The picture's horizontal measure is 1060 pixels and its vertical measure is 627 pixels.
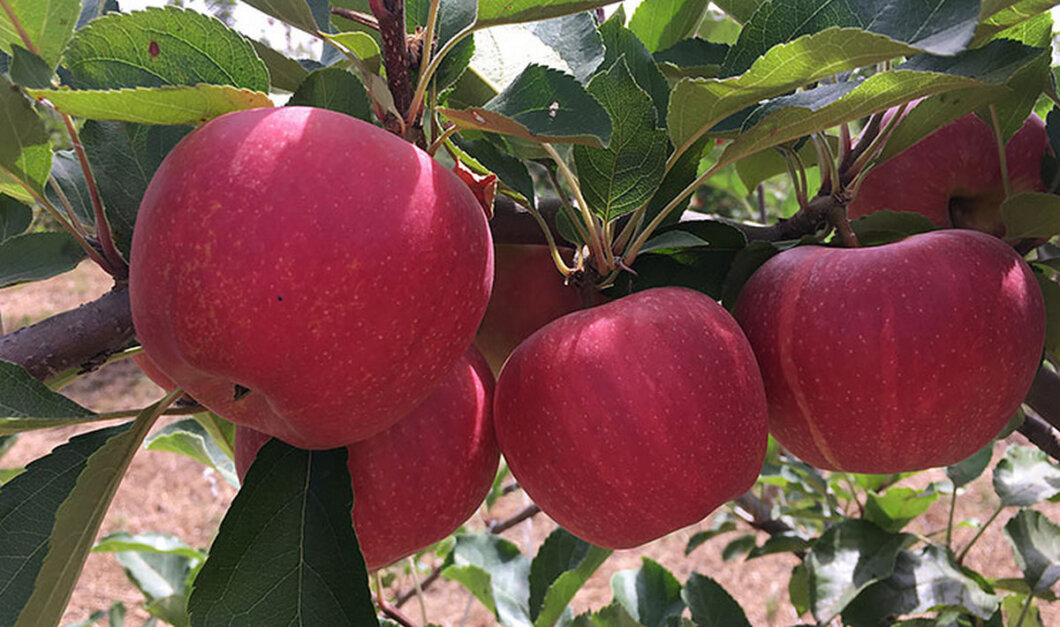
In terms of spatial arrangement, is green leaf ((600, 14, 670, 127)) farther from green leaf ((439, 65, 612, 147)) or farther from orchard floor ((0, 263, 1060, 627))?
orchard floor ((0, 263, 1060, 627))

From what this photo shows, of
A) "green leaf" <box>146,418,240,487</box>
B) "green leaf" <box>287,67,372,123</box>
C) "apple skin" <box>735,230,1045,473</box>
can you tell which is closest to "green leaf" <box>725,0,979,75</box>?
"apple skin" <box>735,230,1045,473</box>

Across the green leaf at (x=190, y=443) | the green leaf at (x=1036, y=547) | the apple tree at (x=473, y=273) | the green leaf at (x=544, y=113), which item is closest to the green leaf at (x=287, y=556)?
the apple tree at (x=473, y=273)

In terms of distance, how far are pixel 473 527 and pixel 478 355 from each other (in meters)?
1.97

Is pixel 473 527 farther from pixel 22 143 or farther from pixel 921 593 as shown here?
pixel 22 143

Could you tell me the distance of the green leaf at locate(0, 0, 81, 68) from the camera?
483 mm

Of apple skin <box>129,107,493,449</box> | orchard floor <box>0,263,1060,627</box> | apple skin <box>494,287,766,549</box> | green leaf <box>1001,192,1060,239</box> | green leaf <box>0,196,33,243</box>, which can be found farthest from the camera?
orchard floor <box>0,263,1060,627</box>

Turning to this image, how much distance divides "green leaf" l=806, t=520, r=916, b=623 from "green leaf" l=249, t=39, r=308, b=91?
2.26 feet

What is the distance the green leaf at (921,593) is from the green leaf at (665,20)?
0.62 meters

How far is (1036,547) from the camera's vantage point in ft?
3.18

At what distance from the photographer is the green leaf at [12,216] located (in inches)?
27.7

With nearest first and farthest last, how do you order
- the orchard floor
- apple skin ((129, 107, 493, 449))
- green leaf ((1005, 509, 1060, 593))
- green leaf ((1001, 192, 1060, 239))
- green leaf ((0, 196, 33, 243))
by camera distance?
apple skin ((129, 107, 493, 449)) < green leaf ((1001, 192, 1060, 239)) < green leaf ((0, 196, 33, 243)) < green leaf ((1005, 509, 1060, 593)) < the orchard floor

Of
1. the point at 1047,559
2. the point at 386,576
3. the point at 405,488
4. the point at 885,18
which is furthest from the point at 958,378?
the point at 386,576

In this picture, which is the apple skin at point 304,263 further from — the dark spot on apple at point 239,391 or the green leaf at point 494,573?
the green leaf at point 494,573

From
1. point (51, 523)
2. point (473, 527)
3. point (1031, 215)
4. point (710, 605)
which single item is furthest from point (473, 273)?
point (473, 527)
